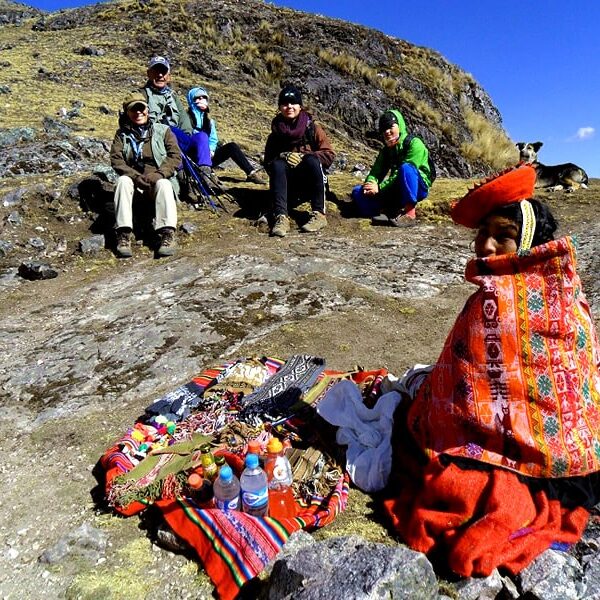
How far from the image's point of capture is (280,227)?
Result: 680 cm

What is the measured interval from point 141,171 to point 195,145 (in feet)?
4.38

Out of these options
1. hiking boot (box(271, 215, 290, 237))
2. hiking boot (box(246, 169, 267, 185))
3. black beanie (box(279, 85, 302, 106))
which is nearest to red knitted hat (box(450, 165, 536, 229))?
hiking boot (box(271, 215, 290, 237))

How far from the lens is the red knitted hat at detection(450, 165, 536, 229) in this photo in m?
2.34

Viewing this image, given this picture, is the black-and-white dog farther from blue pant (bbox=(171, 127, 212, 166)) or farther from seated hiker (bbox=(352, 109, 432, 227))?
blue pant (bbox=(171, 127, 212, 166))

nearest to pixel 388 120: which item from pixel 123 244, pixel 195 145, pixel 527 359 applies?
pixel 195 145

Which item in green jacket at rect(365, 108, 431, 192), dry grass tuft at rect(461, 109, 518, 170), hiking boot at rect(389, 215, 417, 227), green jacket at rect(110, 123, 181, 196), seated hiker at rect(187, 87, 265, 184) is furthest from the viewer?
dry grass tuft at rect(461, 109, 518, 170)

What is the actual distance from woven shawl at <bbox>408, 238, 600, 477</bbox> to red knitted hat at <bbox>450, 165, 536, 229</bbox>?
0.85 ft

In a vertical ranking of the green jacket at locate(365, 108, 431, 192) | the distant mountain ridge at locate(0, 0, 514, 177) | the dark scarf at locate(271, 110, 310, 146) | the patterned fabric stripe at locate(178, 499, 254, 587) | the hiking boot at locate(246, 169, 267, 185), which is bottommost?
the patterned fabric stripe at locate(178, 499, 254, 587)

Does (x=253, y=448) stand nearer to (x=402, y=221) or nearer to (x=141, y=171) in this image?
(x=141, y=171)

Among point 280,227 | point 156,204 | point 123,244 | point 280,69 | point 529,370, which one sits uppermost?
point 280,69

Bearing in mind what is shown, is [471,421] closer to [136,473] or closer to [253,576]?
[253,576]

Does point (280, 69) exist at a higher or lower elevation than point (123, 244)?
higher

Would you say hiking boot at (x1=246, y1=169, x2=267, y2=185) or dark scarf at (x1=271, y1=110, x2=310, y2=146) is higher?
dark scarf at (x1=271, y1=110, x2=310, y2=146)

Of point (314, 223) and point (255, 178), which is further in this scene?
point (255, 178)
